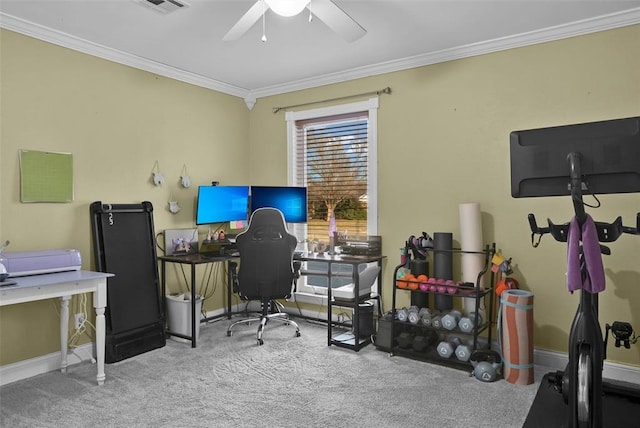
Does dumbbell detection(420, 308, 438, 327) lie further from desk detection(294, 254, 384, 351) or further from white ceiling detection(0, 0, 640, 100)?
white ceiling detection(0, 0, 640, 100)

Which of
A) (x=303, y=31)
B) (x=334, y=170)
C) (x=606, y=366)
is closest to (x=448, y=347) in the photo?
(x=606, y=366)

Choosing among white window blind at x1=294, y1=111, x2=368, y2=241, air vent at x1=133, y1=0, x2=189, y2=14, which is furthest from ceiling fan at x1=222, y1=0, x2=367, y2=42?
white window blind at x1=294, y1=111, x2=368, y2=241

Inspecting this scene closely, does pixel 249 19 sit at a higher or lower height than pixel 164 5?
lower

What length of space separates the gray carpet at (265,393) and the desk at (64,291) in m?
0.25

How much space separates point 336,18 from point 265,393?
7.93 ft

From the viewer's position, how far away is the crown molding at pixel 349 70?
10.2 ft

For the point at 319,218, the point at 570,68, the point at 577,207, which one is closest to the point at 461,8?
the point at 570,68

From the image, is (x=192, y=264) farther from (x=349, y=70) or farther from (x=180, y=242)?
(x=349, y=70)

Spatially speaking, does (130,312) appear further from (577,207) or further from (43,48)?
(577,207)

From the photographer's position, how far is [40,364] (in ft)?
10.6

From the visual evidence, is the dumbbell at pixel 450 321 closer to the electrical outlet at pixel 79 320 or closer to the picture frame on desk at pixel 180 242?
the picture frame on desk at pixel 180 242

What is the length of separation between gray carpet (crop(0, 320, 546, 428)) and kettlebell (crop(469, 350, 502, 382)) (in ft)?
0.22

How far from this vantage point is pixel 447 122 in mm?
3834

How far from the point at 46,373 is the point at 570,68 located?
457cm
